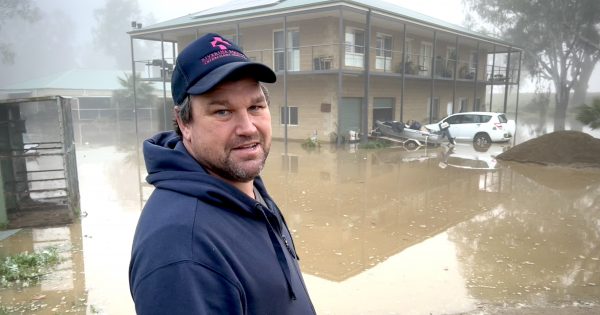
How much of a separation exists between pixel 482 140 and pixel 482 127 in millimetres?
612

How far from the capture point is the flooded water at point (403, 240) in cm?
450

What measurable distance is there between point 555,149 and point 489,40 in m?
13.7

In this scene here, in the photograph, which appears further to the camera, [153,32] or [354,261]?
[153,32]

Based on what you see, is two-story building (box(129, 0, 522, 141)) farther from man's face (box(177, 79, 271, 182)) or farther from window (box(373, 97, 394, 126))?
man's face (box(177, 79, 271, 182))

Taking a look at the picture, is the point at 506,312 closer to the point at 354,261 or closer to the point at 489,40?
the point at 354,261

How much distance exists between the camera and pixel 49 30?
89.2 metres

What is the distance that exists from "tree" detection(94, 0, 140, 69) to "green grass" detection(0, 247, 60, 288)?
87870mm

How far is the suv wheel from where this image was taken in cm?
1722

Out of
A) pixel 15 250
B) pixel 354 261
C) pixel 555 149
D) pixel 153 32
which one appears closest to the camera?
pixel 354 261

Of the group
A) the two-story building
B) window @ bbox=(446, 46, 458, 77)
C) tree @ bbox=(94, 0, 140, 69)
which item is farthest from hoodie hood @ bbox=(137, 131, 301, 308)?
tree @ bbox=(94, 0, 140, 69)

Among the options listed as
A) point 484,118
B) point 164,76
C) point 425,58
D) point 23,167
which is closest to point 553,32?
point 425,58

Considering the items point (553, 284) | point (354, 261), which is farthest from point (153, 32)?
point (553, 284)

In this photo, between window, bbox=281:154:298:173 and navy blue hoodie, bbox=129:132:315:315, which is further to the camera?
window, bbox=281:154:298:173

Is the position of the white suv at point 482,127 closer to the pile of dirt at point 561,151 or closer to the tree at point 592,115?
the pile of dirt at point 561,151
